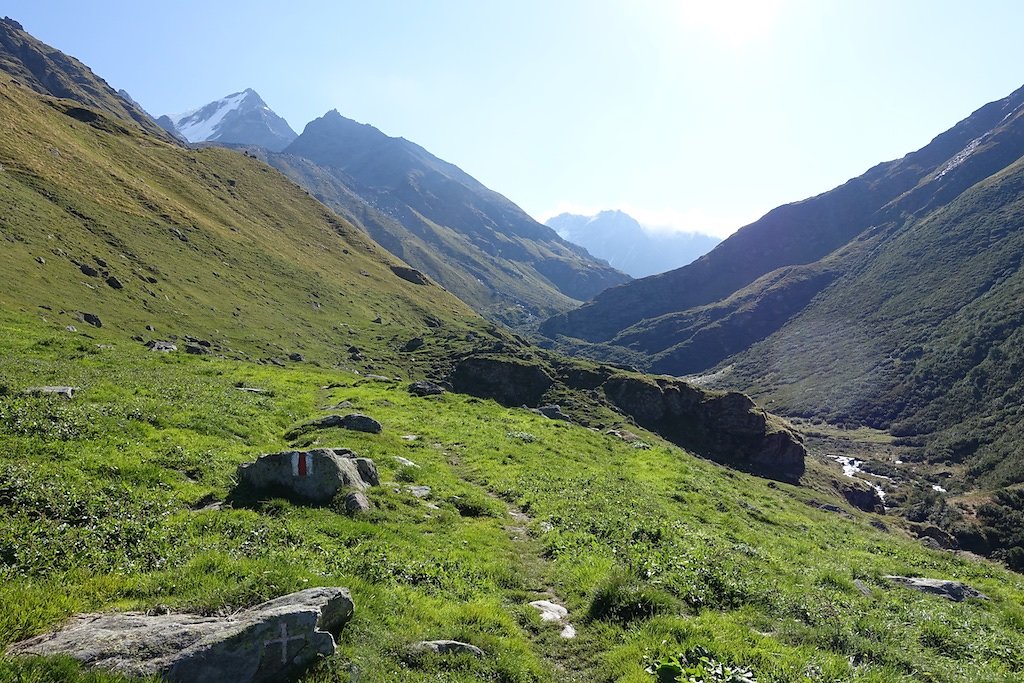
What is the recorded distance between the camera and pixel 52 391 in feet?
64.7

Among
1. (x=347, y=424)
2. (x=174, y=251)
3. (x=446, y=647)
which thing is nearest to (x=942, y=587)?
(x=446, y=647)

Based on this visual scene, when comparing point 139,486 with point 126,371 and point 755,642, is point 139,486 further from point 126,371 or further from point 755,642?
point 126,371

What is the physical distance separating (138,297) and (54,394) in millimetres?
63730

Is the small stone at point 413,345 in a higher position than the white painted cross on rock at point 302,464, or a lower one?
higher

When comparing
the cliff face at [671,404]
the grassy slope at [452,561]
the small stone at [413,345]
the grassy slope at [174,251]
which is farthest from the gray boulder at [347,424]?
the small stone at [413,345]

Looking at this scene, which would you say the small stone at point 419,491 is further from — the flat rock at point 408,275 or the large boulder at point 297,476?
the flat rock at point 408,275

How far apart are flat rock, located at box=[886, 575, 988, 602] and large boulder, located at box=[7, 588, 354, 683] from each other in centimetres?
1943

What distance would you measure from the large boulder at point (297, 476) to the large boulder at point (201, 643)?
8.02m

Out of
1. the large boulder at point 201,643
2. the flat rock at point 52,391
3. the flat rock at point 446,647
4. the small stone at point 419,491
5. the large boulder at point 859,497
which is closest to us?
the large boulder at point 201,643

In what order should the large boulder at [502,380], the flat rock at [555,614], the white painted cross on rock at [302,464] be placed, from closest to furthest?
the flat rock at [555,614] < the white painted cross on rock at [302,464] < the large boulder at [502,380]

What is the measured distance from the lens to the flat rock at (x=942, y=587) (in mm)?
17422

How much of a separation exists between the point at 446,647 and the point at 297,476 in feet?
28.7

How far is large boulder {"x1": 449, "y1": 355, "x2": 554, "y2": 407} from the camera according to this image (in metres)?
85.4

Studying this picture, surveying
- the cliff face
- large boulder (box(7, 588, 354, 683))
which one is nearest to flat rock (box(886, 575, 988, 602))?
large boulder (box(7, 588, 354, 683))
